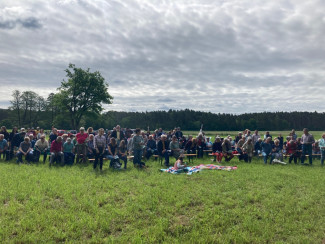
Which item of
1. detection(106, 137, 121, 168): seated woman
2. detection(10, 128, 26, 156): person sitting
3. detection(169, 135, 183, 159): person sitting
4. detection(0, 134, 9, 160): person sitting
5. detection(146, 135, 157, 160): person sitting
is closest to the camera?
detection(106, 137, 121, 168): seated woman

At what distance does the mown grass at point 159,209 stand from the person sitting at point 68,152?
2976 mm

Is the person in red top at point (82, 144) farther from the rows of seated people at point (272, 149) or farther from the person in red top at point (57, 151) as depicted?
the rows of seated people at point (272, 149)

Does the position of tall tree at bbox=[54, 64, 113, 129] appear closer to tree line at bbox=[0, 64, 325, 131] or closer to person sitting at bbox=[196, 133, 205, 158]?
tree line at bbox=[0, 64, 325, 131]

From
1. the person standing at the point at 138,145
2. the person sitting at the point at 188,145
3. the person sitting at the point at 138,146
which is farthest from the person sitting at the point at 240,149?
the person standing at the point at 138,145

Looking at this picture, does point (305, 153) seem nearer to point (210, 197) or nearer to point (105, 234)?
point (210, 197)

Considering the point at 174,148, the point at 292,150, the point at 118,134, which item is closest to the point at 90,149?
the point at 118,134

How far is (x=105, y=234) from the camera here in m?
4.45

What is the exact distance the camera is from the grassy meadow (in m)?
4.38

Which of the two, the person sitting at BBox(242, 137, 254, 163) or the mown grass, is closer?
the mown grass

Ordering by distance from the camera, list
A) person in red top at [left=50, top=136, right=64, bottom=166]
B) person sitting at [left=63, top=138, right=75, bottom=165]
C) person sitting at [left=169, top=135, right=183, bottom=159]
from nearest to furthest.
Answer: person in red top at [left=50, top=136, right=64, bottom=166] → person sitting at [left=63, top=138, right=75, bottom=165] → person sitting at [left=169, top=135, right=183, bottom=159]

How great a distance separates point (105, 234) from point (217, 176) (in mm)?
5472

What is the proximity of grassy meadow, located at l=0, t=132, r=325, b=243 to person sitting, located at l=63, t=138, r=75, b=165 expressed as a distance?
2.97 m

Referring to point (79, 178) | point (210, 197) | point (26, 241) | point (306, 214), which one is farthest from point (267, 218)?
point (79, 178)

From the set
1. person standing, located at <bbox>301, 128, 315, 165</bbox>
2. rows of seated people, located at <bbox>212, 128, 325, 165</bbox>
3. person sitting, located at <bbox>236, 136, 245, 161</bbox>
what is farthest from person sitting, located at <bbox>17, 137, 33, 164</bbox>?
person standing, located at <bbox>301, 128, 315, 165</bbox>
